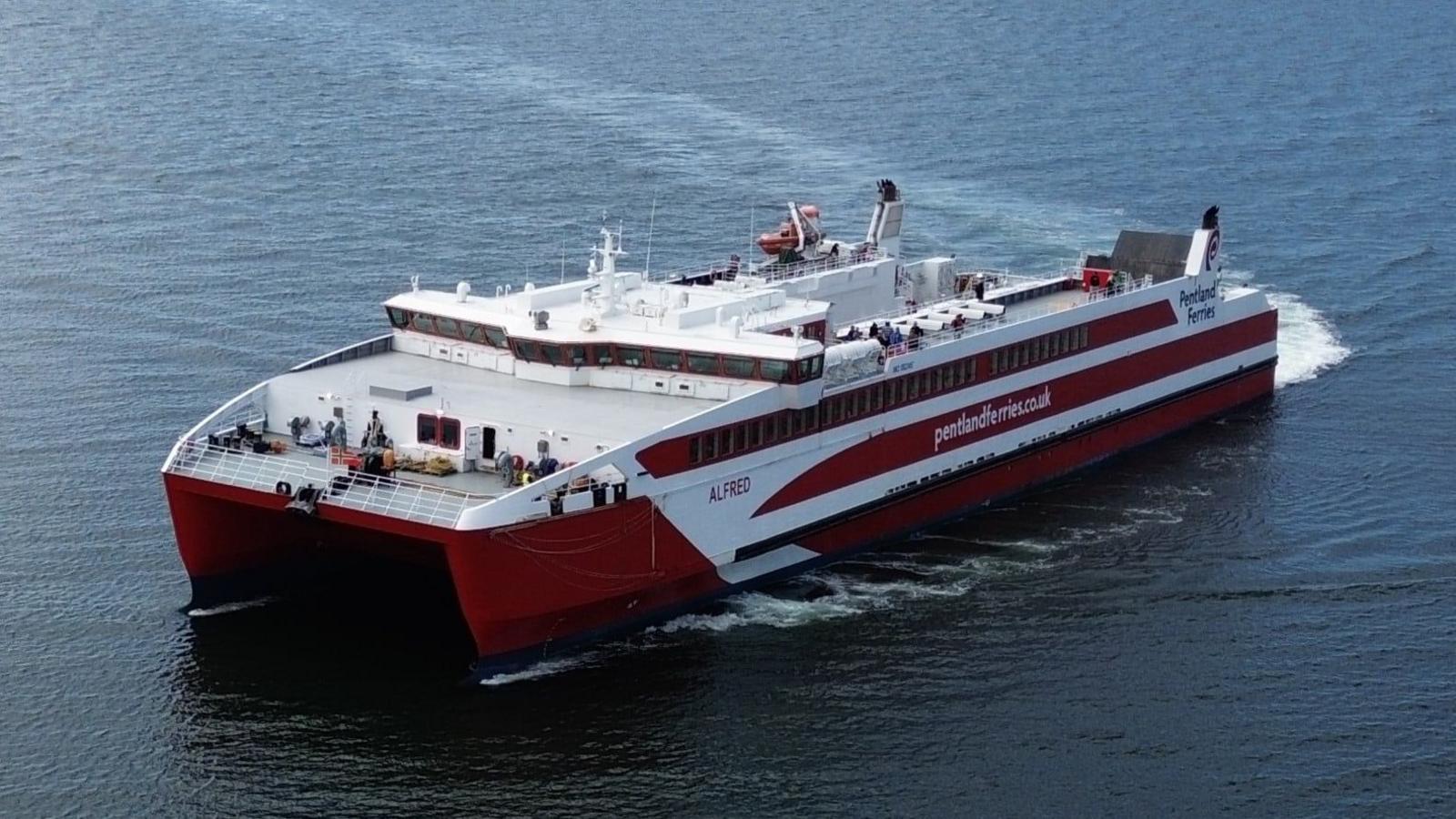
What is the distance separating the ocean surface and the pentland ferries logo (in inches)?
164

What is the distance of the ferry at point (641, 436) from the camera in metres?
45.6

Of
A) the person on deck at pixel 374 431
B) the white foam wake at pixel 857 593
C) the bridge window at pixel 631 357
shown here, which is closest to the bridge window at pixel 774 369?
the bridge window at pixel 631 357

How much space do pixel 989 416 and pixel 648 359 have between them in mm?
11692

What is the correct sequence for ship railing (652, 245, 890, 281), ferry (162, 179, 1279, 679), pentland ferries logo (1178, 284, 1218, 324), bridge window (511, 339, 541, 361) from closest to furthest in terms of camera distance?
1. ferry (162, 179, 1279, 679)
2. bridge window (511, 339, 541, 361)
3. ship railing (652, 245, 890, 281)
4. pentland ferries logo (1178, 284, 1218, 324)

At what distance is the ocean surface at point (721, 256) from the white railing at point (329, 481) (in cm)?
384

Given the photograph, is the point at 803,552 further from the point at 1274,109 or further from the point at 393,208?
the point at 1274,109

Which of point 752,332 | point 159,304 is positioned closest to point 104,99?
point 159,304

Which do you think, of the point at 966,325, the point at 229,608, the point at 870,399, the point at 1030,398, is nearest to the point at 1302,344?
the point at 1030,398

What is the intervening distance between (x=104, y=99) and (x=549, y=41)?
1048 inches

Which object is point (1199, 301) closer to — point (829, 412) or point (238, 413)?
point (829, 412)

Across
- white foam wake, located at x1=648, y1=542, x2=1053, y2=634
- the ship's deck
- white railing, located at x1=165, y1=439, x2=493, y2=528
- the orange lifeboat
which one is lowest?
white foam wake, located at x1=648, y1=542, x2=1053, y2=634

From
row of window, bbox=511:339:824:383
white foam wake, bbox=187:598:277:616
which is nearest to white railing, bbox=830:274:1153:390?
row of window, bbox=511:339:824:383

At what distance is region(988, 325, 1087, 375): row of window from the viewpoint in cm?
5803

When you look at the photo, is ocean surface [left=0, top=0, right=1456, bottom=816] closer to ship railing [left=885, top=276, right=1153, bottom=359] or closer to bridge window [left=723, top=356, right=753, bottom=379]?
ship railing [left=885, top=276, right=1153, bottom=359]
